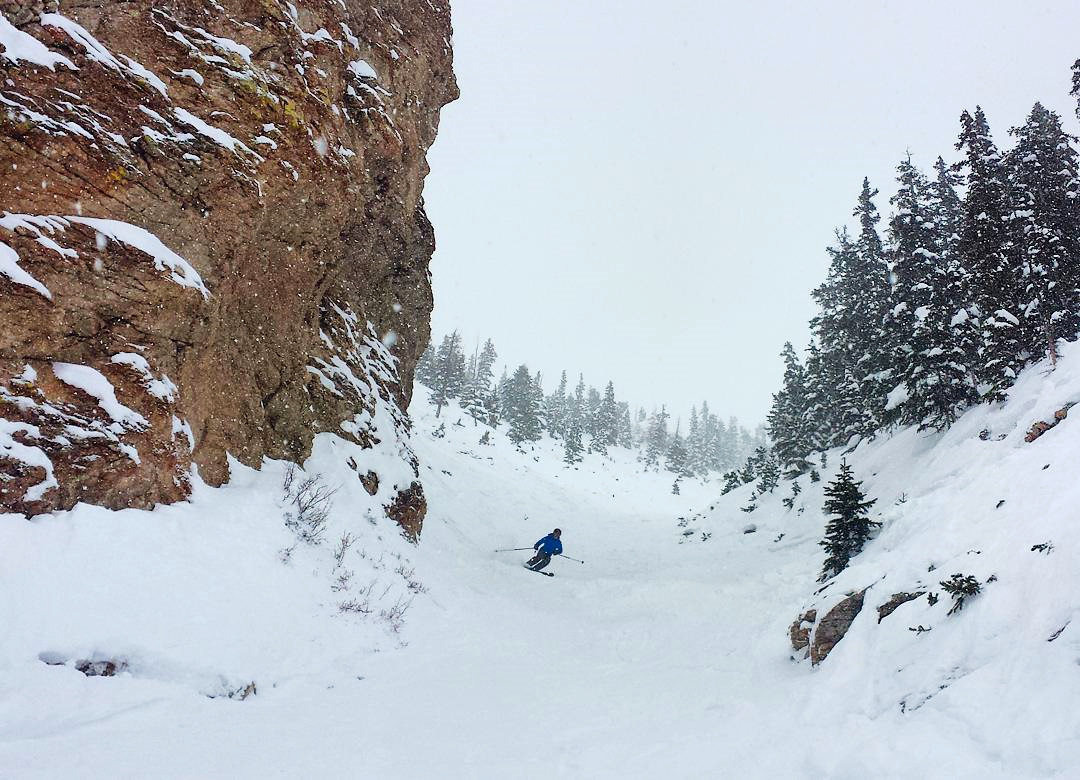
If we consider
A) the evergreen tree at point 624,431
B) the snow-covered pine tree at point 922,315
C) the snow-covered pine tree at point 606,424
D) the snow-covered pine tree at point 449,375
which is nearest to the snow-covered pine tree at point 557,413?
the snow-covered pine tree at point 606,424

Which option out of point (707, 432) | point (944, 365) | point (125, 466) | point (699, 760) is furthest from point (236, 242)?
point (707, 432)

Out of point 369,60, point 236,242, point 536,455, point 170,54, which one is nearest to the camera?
point 170,54

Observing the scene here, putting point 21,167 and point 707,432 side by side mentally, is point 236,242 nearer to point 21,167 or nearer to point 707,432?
point 21,167

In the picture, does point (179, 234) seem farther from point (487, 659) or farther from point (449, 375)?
point (449, 375)

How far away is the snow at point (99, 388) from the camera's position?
Answer: 6574 millimetres

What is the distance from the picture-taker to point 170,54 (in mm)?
8828

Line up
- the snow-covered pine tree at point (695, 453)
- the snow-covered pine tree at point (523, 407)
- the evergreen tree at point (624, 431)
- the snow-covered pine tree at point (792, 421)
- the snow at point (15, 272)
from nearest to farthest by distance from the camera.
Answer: the snow at point (15, 272) → the snow-covered pine tree at point (792, 421) → the snow-covered pine tree at point (523, 407) → the snow-covered pine tree at point (695, 453) → the evergreen tree at point (624, 431)

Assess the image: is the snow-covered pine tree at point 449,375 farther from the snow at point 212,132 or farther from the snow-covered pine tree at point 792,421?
the snow at point 212,132

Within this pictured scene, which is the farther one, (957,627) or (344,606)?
(344,606)

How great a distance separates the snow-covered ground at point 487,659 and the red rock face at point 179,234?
97cm

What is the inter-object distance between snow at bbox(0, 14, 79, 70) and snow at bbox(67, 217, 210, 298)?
2059 mm

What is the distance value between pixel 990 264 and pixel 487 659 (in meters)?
21.0

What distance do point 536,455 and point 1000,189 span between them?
139ft

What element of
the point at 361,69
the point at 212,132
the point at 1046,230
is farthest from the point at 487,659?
the point at 1046,230
